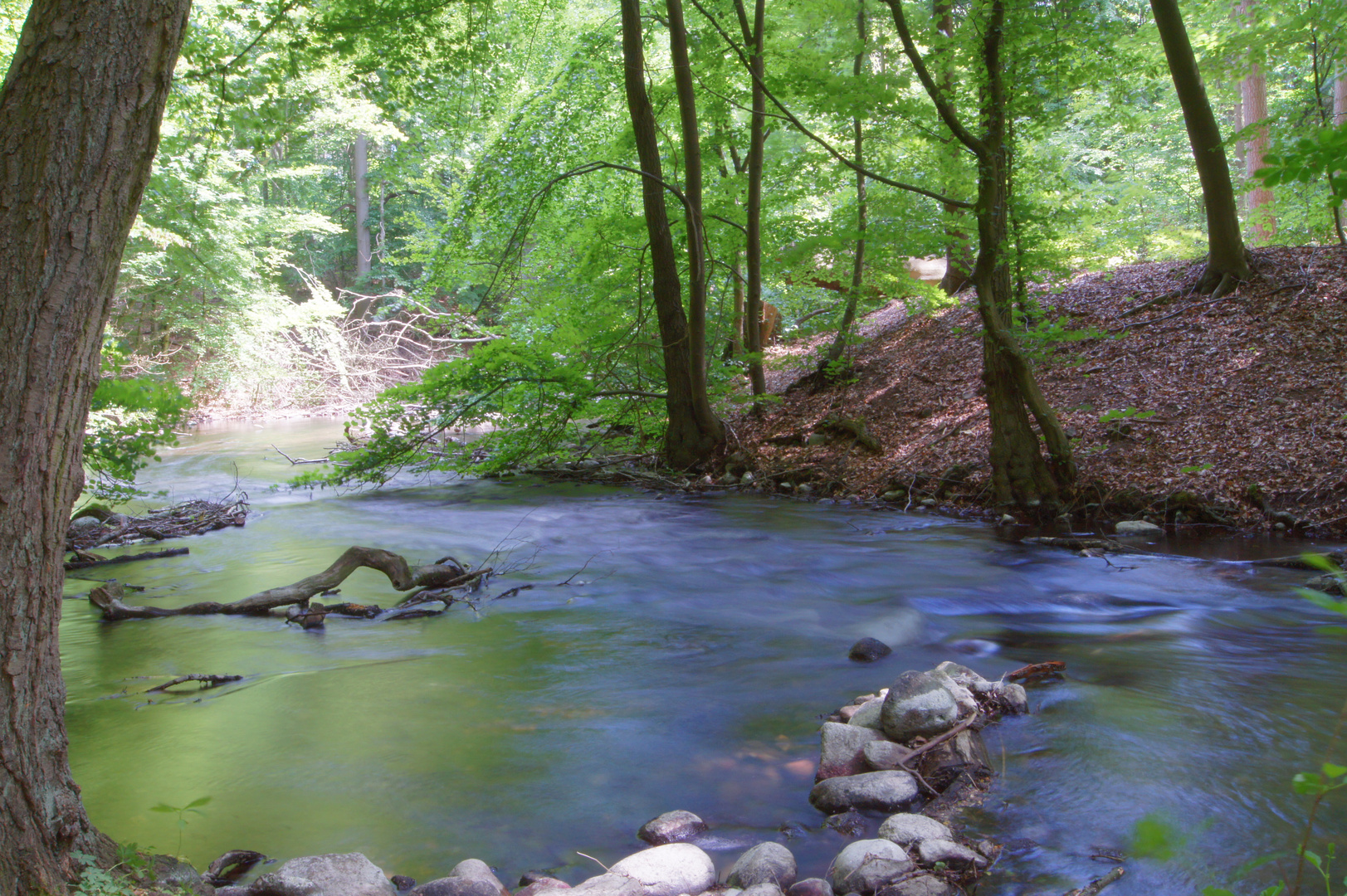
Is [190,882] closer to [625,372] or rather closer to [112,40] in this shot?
[112,40]

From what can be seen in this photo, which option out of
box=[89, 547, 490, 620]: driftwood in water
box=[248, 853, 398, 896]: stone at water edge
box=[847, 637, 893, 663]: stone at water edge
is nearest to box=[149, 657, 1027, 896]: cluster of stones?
box=[248, 853, 398, 896]: stone at water edge

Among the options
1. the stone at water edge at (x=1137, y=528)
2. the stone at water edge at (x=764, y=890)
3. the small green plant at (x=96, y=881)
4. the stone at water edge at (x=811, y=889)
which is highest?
the stone at water edge at (x=1137, y=528)

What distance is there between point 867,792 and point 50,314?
3208 millimetres

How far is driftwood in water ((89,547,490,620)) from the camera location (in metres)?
6.30

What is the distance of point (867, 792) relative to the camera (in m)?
3.43

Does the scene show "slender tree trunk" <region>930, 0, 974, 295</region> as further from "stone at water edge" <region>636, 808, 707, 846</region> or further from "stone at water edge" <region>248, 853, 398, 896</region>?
"stone at water edge" <region>248, 853, 398, 896</region>

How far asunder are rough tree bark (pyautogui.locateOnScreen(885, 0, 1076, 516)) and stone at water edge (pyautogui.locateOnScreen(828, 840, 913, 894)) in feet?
20.0

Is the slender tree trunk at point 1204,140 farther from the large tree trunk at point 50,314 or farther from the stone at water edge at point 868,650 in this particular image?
the large tree trunk at point 50,314

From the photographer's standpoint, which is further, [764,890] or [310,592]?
[310,592]

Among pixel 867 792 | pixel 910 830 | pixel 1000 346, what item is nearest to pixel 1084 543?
pixel 1000 346

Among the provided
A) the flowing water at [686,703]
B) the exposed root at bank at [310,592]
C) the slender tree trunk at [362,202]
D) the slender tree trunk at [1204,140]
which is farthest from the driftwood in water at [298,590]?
the slender tree trunk at [362,202]

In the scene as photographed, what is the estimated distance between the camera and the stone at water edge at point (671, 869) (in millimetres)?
2855

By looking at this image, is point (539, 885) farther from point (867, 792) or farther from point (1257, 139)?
point (1257, 139)

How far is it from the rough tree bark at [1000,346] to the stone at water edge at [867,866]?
6093 mm
